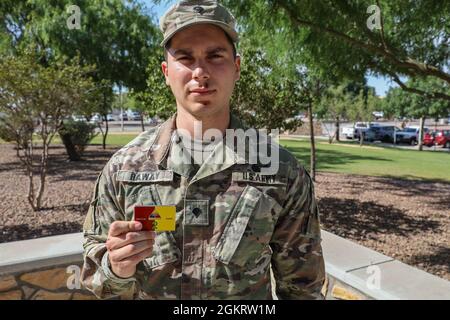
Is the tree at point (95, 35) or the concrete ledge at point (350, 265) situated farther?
the tree at point (95, 35)

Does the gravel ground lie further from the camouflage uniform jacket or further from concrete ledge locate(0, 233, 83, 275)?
the camouflage uniform jacket

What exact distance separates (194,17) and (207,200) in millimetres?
776

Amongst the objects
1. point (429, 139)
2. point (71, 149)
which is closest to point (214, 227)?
point (71, 149)

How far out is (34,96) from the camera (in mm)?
6355

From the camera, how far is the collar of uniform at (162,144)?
1716mm

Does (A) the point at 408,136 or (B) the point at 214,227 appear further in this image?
(A) the point at 408,136

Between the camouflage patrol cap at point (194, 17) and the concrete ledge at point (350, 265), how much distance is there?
2128mm

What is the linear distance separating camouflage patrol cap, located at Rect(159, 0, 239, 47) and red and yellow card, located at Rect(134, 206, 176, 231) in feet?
2.46

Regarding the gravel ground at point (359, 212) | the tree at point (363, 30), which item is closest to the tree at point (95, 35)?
the gravel ground at point (359, 212)

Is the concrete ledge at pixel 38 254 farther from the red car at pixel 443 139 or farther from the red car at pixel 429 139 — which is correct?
the red car at pixel 429 139

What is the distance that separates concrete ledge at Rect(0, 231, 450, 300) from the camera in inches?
105

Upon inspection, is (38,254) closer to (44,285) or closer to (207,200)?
(44,285)

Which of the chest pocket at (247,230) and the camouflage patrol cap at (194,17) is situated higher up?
the camouflage patrol cap at (194,17)

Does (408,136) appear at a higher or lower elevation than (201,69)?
lower
